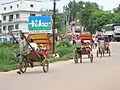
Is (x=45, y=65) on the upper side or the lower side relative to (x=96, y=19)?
lower

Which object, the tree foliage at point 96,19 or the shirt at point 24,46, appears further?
the tree foliage at point 96,19

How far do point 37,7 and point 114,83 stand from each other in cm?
7669

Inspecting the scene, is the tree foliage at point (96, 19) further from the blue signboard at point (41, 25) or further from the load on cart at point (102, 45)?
the blue signboard at point (41, 25)

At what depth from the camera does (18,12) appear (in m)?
86.9

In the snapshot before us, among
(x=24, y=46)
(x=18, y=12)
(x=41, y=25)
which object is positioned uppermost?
(x=18, y=12)

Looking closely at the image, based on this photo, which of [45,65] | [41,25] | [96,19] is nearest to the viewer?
[45,65]

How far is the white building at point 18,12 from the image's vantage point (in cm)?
8439

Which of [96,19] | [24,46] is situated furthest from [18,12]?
[24,46]

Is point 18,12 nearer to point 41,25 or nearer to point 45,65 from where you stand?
point 41,25

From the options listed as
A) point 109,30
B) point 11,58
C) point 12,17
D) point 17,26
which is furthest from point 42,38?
point 12,17

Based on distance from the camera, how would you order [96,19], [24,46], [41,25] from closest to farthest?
[24,46]
[41,25]
[96,19]

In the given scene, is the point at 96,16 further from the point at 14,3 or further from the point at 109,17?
the point at 14,3

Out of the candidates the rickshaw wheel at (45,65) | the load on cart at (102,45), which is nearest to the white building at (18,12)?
the load on cart at (102,45)

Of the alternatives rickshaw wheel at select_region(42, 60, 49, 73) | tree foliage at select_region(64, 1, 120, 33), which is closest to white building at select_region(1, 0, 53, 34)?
tree foliage at select_region(64, 1, 120, 33)
